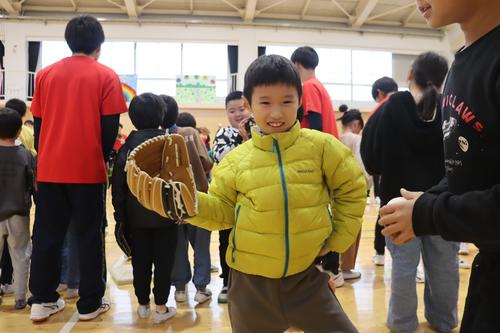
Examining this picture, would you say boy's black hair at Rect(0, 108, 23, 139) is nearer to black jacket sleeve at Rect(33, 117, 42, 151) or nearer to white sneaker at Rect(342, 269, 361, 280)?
black jacket sleeve at Rect(33, 117, 42, 151)

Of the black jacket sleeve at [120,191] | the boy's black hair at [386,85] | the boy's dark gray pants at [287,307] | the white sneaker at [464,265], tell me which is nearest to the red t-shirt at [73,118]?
the black jacket sleeve at [120,191]

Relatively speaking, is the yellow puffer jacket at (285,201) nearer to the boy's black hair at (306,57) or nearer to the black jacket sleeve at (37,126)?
the black jacket sleeve at (37,126)

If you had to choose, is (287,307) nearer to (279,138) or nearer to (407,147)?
(279,138)

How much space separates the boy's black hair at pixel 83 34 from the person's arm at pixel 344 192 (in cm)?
175

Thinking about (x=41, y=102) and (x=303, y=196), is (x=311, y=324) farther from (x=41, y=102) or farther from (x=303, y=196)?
(x=41, y=102)

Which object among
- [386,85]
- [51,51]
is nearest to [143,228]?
[386,85]

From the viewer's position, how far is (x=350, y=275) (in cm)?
325

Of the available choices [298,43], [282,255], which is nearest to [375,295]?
[282,255]

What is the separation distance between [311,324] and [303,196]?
42cm

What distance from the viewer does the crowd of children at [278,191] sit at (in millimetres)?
823

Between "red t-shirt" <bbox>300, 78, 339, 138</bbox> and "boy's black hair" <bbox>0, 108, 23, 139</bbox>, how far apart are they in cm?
191

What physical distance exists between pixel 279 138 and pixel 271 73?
22cm

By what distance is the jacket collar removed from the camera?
1.38 m

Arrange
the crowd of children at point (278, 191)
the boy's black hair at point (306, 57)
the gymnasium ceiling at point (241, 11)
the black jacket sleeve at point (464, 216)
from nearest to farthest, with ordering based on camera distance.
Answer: the black jacket sleeve at point (464, 216)
the crowd of children at point (278, 191)
the boy's black hair at point (306, 57)
the gymnasium ceiling at point (241, 11)
